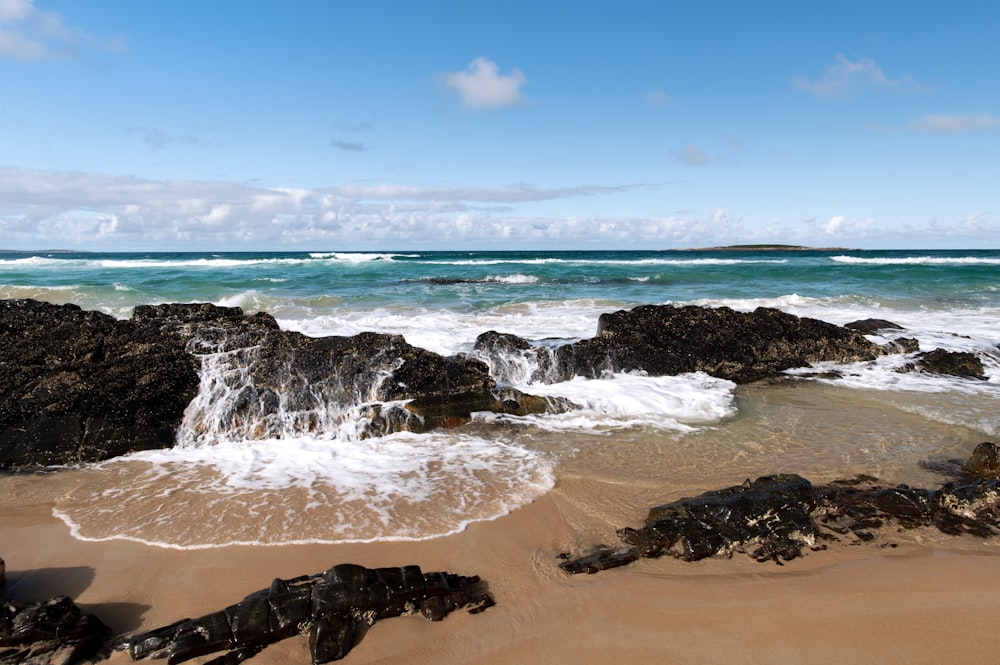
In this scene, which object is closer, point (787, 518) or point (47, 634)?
point (47, 634)

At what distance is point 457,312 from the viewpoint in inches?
612

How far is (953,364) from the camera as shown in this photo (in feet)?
Result: 26.7

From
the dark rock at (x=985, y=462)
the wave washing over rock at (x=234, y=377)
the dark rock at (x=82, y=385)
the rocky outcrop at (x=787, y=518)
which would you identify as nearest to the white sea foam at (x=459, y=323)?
the wave washing over rock at (x=234, y=377)

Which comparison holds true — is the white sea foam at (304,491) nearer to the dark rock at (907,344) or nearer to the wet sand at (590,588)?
the wet sand at (590,588)

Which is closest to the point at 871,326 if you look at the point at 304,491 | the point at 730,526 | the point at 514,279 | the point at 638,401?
the point at 638,401

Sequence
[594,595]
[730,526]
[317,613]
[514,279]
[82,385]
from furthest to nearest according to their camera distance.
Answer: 1. [514,279]
2. [82,385]
3. [730,526]
4. [594,595]
5. [317,613]

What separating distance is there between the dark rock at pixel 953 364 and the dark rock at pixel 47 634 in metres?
9.82

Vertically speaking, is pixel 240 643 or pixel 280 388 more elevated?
pixel 280 388

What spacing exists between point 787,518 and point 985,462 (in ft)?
7.52

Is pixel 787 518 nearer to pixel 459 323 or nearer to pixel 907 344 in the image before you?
pixel 907 344

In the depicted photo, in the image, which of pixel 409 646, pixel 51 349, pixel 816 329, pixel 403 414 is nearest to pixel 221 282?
pixel 51 349

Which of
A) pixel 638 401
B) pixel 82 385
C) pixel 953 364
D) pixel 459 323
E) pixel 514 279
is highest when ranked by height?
pixel 514 279

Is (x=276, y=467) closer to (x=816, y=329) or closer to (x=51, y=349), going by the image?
(x=51, y=349)

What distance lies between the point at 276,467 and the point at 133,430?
1629 mm
